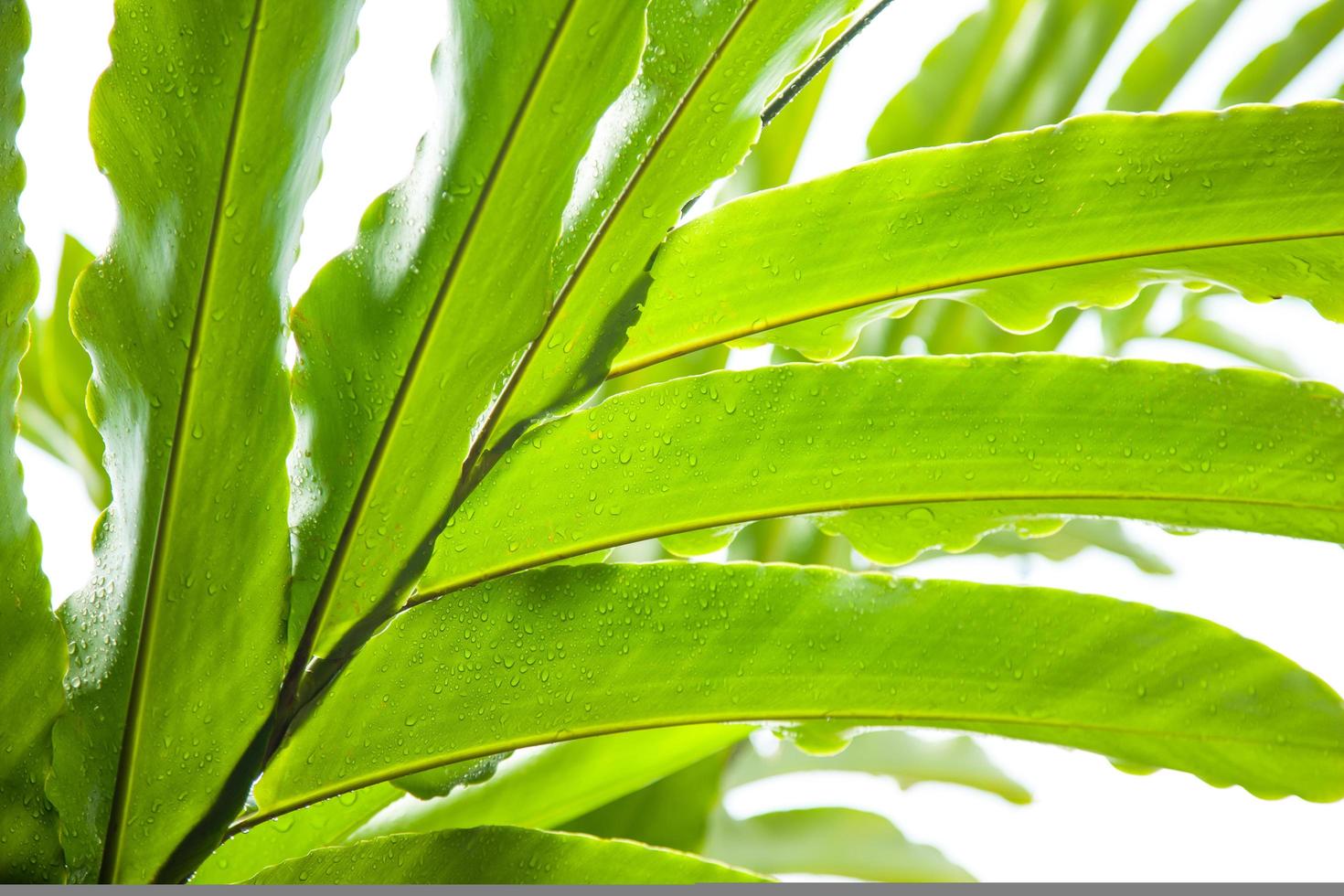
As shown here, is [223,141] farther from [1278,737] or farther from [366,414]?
[1278,737]

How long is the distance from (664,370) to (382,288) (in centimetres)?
44

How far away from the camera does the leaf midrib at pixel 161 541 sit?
1.13ft

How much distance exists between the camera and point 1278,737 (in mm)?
407

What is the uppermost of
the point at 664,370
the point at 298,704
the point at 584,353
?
the point at 664,370

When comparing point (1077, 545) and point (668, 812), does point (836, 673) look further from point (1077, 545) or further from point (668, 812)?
point (1077, 545)

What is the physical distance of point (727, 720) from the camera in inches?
16.3

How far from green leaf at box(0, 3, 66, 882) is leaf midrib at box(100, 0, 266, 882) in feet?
0.09

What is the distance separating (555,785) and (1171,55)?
2.57 ft

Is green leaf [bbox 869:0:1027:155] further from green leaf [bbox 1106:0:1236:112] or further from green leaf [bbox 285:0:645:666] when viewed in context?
green leaf [bbox 285:0:645:666]

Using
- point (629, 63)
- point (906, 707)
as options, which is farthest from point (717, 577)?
point (629, 63)

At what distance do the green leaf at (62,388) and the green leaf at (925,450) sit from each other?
1.88 feet

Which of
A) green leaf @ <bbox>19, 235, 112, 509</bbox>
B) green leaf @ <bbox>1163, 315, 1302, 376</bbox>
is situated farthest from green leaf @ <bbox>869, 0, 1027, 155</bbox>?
green leaf @ <bbox>19, 235, 112, 509</bbox>

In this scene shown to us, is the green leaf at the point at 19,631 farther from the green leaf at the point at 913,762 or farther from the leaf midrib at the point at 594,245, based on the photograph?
the green leaf at the point at 913,762

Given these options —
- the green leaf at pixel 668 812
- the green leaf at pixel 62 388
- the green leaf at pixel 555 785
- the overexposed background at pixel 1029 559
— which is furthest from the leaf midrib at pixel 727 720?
the green leaf at pixel 62 388
